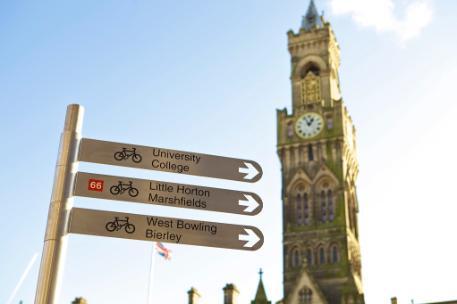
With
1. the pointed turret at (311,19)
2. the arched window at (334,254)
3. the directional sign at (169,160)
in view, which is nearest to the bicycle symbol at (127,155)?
the directional sign at (169,160)

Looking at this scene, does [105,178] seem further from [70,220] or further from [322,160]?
[322,160]

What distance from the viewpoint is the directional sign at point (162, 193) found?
5.58m

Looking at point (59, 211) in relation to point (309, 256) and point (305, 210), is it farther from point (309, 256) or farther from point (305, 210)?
point (305, 210)

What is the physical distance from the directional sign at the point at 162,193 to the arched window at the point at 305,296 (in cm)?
4106

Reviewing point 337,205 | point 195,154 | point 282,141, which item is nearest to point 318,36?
point 282,141

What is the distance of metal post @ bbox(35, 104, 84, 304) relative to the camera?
4758mm

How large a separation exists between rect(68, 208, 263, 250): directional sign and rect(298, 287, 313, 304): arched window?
41181 mm

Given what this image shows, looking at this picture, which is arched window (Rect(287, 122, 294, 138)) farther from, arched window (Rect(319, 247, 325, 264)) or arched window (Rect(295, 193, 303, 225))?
arched window (Rect(319, 247, 325, 264))

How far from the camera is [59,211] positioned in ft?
16.6

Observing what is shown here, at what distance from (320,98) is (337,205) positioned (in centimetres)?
1231

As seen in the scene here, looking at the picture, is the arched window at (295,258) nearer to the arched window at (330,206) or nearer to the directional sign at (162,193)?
the arched window at (330,206)

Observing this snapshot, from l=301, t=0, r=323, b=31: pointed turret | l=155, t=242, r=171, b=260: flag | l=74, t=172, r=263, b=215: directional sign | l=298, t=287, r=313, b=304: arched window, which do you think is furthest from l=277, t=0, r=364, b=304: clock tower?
l=74, t=172, r=263, b=215: directional sign

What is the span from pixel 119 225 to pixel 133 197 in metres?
0.35

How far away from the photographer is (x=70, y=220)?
5195mm
